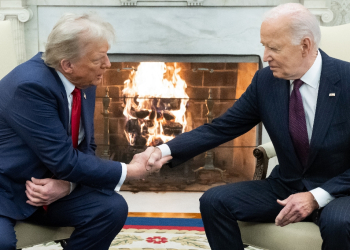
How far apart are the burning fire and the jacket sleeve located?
1.80 metres

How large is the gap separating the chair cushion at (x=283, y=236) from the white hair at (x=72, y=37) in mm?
928

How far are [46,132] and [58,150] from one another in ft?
0.26

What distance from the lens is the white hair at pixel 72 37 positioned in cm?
162

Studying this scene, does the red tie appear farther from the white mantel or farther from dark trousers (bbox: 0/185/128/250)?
the white mantel

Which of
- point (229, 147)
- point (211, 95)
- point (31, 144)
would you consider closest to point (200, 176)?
point (229, 147)

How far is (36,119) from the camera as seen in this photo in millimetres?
1582

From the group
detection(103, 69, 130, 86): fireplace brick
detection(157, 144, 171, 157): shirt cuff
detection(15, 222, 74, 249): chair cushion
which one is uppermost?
detection(103, 69, 130, 86): fireplace brick

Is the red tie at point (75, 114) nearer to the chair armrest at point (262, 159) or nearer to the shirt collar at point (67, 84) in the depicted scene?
the shirt collar at point (67, 84)

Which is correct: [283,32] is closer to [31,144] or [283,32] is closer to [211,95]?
[31,144]

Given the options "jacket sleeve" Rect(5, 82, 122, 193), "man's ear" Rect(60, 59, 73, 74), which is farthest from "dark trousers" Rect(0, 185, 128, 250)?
"man's ear" Rect(60, 59, 73, 74)

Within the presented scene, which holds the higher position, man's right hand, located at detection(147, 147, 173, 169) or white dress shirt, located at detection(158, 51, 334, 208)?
white dress shirt, located at detection(158, 51, 334, 208)

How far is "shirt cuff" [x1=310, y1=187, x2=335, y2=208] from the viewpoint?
1.59m

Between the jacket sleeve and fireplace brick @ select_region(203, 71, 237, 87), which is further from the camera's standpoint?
fireplace brick @ select_region(203, 71, 237, 87)

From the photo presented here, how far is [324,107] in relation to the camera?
66.2 inches
